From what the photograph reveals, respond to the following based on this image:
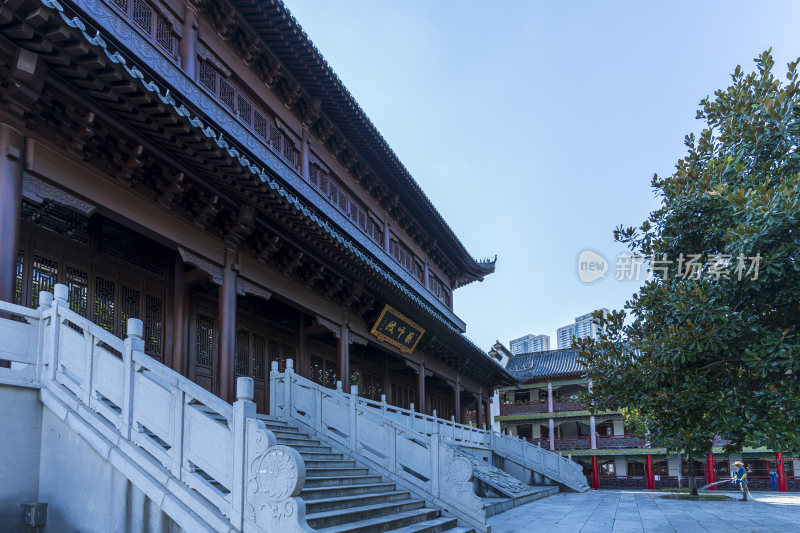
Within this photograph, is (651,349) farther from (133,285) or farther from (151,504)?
(133,285)

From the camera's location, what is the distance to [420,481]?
27.5 feet

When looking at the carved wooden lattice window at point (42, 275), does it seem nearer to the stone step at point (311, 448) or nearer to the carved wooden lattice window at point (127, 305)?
the carved wooden lattice window at point (127, 305)

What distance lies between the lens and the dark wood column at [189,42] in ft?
32.3

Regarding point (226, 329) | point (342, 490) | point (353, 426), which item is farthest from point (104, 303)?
point (342, 490)

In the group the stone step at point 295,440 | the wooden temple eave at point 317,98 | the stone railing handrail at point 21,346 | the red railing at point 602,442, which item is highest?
the wooden temple eave at point 317,98

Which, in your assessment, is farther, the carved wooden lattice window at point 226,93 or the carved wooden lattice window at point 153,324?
the carved wooden lattice window at point 226,93

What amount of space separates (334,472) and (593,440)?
2923cm

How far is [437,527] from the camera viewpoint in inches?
295

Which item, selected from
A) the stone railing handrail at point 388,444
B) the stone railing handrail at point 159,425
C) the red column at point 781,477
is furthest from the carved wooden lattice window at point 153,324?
the red column at point 781,477

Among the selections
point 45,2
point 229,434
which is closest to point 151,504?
point 229,434

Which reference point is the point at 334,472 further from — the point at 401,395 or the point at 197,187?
the point at 401,395

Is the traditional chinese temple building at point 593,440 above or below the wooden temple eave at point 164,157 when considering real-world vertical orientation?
below

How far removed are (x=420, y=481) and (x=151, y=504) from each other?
4526 mm

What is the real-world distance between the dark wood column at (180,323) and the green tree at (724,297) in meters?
5.71
